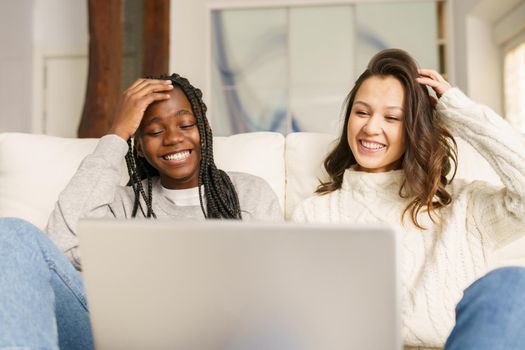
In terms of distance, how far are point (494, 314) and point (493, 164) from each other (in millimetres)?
577

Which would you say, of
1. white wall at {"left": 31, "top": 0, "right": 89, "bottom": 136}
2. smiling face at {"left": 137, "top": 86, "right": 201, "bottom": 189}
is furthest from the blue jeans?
white wall at {"left": 31, "top": 0, "right": 89, "bottom": 136}

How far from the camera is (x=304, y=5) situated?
4.07 meters

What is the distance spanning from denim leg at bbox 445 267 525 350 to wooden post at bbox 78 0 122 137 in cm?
267

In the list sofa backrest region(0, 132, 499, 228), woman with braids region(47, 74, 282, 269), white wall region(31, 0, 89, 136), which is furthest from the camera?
white wall region(31, 0, 89, 136)

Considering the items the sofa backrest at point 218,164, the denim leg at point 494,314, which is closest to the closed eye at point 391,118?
the sofa backrest at point 218,164

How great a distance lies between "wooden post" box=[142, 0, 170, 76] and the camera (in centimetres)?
347

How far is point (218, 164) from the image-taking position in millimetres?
1577

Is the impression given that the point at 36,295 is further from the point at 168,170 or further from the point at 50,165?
the point at 50,165

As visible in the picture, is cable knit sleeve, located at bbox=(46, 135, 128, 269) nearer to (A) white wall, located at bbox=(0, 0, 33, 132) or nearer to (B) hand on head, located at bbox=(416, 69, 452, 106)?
(B) hand on head, located at bbox=(416, 69, 452, 106)

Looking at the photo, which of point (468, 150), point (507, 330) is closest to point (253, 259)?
point (507, 330)

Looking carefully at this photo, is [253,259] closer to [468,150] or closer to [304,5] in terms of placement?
[468,150]

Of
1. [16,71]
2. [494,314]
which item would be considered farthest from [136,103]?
[16,71]

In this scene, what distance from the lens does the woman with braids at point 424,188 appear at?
117cm

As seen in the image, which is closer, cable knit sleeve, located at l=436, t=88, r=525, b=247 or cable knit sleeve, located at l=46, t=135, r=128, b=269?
cable knit sleeve, located at l=436, t=88, r=525, b=247
